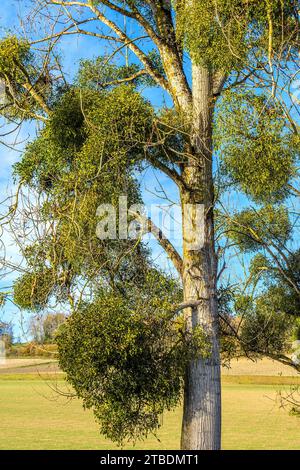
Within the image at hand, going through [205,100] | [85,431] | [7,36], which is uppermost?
[7,36]

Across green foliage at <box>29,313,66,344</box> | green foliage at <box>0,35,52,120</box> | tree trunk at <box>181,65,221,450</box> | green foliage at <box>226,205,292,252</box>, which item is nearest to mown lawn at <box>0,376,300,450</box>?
green foliage at <box>29,313,66,344</box>

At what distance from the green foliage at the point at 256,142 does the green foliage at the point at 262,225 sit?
163 inches

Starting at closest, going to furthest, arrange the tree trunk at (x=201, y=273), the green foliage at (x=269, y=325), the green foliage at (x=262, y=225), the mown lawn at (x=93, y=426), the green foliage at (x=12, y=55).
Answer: the tree trunk at (x=201, y=273) < the green foliage at (x=12, y=55) < the green foliage at (x=269, y=325) < the green foliage at (x=262, y=225) < the mown lawn at (x=93, y=426)

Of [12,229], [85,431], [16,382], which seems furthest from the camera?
[16,382]

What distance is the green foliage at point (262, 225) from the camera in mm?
16500

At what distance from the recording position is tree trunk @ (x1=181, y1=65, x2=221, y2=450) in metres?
11.4

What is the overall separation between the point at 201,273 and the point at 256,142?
260 cm

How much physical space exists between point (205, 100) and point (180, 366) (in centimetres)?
539

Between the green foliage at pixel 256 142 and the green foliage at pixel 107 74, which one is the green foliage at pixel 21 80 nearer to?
the green foliage at pixel 107 74

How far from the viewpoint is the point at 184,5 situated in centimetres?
1255

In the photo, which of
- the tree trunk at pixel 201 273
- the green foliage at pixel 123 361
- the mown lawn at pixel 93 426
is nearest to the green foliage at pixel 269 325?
the mown lawn at pixel 93 426

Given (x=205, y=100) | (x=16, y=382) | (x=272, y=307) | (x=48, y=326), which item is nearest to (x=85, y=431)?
(x=272, y=307)

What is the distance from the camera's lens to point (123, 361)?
32.3 feet

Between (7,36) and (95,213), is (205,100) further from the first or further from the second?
(7,36)
